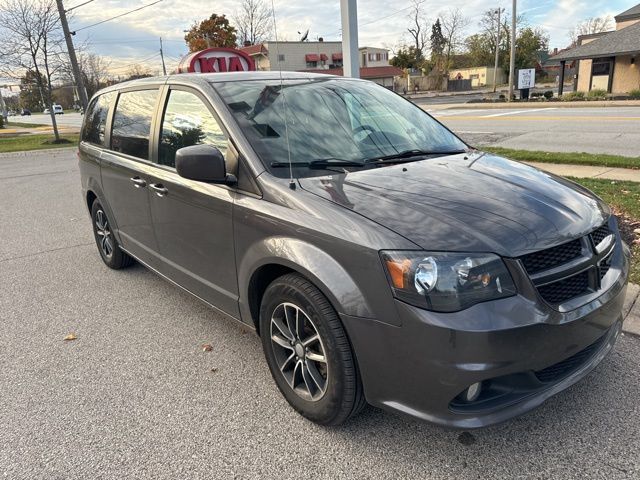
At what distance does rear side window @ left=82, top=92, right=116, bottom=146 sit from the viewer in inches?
189

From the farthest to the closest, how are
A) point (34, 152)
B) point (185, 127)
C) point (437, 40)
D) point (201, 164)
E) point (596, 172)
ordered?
point (437, 40), point (34, 152), point (596, 172), point (185, 127), point (201, 164)

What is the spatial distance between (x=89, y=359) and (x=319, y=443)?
1908 millimetres

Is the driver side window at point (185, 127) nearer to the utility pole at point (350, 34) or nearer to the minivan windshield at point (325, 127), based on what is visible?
the minivan windshield at point (325, 127)

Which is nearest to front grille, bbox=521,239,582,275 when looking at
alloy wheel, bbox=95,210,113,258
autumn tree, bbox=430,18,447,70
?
alloy wheel, bbox=95,210,113,258

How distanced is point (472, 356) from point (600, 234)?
113 cm

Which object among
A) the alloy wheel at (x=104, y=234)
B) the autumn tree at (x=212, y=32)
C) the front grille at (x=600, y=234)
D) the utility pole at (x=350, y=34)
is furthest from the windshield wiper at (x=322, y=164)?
the autumn tree at (x=212, y=32)

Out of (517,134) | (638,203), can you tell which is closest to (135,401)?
(638,203)

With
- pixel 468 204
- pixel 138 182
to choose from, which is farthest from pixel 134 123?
pixel 468 204

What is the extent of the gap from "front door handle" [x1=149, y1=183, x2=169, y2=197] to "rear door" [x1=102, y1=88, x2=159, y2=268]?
5.2 inches

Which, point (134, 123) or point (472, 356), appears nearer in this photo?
point (472, 356)

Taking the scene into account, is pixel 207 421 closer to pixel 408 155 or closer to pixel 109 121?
pixel 408 155

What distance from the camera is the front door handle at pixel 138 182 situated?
151 inches

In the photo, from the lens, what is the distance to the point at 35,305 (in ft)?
14.7

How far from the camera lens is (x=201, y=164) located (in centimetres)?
273
